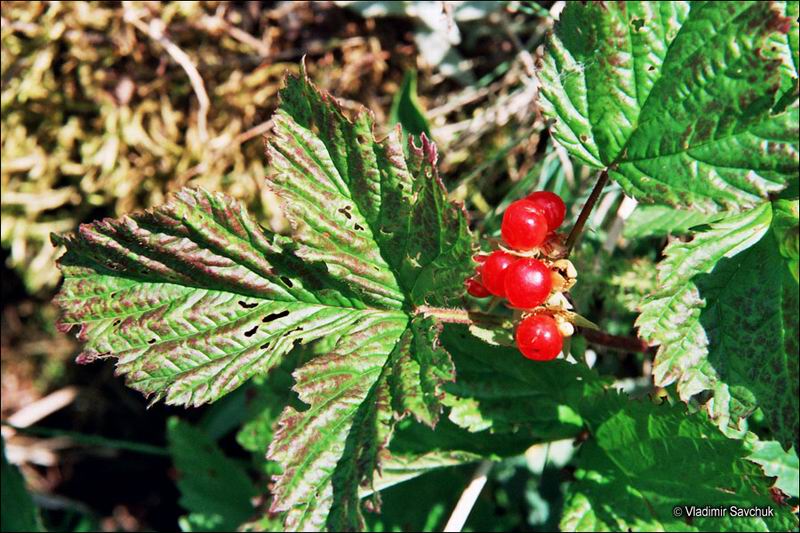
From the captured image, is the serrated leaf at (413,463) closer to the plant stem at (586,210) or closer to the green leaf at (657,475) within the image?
the green leaf at (657,475)

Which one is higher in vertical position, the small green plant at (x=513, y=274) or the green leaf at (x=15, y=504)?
the small green plant at (x=513, y=274)

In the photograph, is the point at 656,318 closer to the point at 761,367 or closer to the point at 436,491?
the point at 761,367

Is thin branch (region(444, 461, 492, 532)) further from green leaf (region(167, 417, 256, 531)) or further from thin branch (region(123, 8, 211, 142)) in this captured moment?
thin branch (region(123, 8, 211, 142))

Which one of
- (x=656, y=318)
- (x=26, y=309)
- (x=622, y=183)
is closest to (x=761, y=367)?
(x=656, y=318)

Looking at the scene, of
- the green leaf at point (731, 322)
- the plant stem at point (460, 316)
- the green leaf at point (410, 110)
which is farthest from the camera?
the green leaf at point (410, 110)

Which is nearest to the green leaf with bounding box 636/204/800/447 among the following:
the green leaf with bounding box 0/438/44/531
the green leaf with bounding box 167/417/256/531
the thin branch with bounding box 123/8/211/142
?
the green leaf with bounding box 167/417/256/531

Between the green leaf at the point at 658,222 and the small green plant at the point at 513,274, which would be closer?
the small green plant at the point at 513,274

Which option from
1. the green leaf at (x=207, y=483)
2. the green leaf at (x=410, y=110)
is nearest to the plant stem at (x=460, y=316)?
the green leaf at (x=410, y=110)
